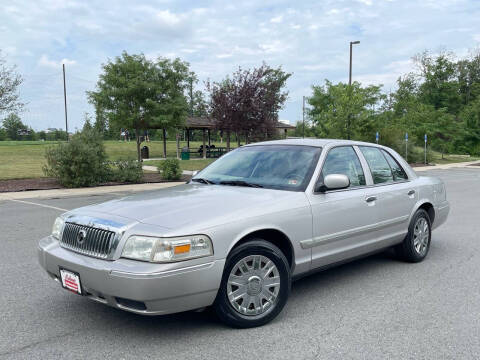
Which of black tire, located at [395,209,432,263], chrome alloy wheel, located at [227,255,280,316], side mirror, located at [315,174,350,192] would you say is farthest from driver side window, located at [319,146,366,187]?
chrome alloy wheel, located at [227,255,280,316]

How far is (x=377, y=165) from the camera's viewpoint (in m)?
5.36

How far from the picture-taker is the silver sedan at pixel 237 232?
128 inches

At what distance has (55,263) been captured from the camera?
3729 millimetres

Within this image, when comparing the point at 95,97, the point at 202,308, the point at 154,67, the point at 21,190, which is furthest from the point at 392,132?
the point at 202,308

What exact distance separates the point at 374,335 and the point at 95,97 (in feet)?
81.8

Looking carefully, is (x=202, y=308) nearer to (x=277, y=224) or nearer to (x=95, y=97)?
(x=277, y=224)

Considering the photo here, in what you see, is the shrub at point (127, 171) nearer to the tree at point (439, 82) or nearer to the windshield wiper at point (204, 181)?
the windshield wiper at point (204, 181)

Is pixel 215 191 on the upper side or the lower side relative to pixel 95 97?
lower

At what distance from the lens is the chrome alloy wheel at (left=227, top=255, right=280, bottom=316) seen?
3.61m

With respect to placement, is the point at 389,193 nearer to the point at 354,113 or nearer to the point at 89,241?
the point at 89,241

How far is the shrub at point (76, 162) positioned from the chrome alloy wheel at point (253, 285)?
1336cm

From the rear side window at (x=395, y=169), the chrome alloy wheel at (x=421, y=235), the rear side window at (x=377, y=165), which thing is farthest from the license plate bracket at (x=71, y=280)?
the chrome alloy wheel at (x=421, y=235)

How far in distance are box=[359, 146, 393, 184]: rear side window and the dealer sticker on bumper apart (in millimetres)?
3286

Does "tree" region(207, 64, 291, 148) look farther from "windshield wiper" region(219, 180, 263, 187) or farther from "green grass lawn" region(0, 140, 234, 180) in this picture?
"windshield wiper" region(219, 180, 263, 187)
